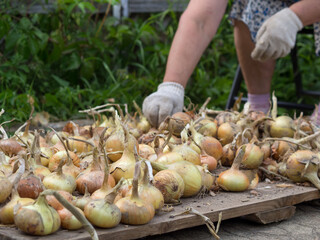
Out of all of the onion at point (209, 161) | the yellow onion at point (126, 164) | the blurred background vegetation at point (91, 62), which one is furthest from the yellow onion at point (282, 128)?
the blurred background vegetation at point (91, 62)

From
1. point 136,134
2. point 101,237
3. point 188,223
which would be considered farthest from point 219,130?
point 101,237

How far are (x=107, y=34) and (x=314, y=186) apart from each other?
2551 millimetres

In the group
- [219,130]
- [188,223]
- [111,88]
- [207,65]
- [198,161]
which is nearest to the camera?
[188,223]

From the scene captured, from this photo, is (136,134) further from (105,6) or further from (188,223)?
(105,6)

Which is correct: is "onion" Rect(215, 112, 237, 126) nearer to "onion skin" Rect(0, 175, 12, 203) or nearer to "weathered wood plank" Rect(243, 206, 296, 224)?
→ "weathered wood plank" Rect(243, 206, 296, 224)

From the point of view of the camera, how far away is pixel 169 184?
4.36 ft

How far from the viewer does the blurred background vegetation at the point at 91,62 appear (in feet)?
9.96

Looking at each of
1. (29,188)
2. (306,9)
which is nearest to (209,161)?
(29,188)

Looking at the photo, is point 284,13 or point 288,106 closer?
point 284,13

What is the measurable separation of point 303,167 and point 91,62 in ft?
6.98

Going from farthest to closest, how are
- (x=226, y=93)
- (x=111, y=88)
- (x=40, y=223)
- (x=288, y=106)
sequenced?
(x=226, y=93) < (x=111, y=88) < (x=288, y=106) < (x=40, y=223)

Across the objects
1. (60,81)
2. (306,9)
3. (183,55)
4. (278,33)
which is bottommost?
(60,81)

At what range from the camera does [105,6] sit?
3842mm

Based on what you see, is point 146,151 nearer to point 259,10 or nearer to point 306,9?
point 306,9
